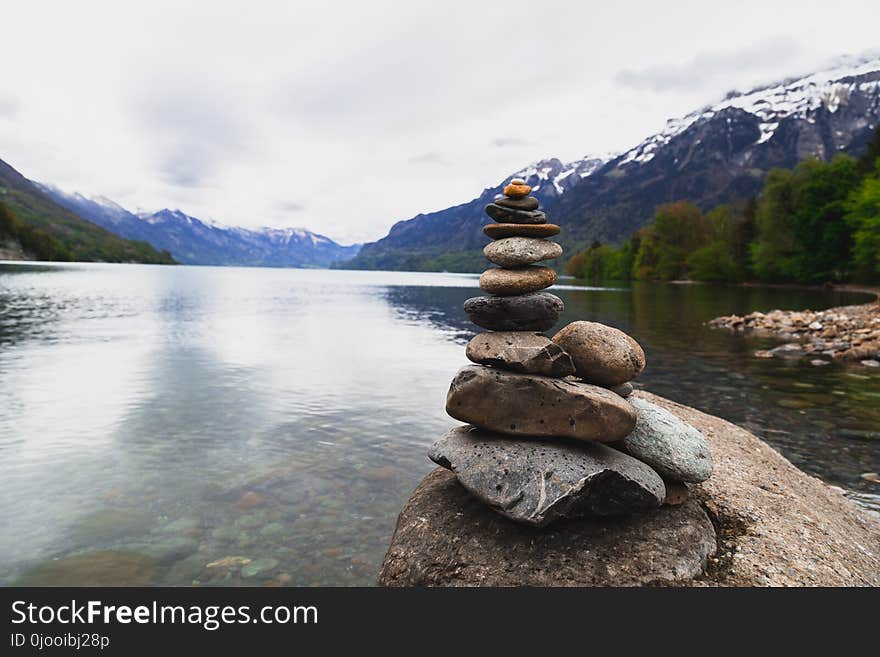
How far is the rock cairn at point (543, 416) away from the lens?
21.9 ft

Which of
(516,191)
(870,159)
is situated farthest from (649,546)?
(870,159)

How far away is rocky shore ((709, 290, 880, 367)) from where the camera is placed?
2747 centimetres

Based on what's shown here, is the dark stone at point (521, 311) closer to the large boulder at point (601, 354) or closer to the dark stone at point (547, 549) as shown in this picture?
the large boulder at point (601, 354)

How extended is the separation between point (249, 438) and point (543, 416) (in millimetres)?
10704

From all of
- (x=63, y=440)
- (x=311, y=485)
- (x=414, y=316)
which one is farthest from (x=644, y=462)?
(x=414, y=316)

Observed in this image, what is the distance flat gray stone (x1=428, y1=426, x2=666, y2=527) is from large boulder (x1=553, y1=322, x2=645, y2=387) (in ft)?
4.15

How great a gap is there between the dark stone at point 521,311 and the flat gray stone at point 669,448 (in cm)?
207

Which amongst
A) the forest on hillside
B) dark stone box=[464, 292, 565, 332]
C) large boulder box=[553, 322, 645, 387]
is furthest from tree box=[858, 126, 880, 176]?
dark stone box=[464, 292, 565, 332]

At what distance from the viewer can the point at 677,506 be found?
7.39 m

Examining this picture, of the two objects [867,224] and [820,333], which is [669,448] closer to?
[820,333]

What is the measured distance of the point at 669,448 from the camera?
24.7 ft

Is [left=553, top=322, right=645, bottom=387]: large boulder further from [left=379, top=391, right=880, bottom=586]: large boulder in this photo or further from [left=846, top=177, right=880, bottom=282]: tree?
[left=846, top=177, right=880, bottom=282]: tree
